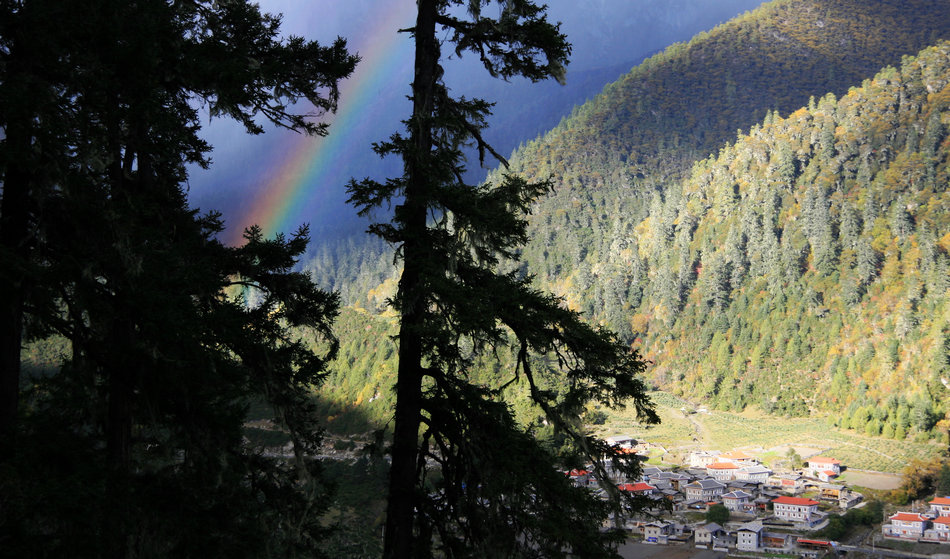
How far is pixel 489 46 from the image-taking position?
22.9 ft

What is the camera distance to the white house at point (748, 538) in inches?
1649

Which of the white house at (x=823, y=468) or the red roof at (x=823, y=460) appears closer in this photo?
the white house at (x=823, y=468)

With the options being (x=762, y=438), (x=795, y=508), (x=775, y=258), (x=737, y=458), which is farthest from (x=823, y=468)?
(x=775, y=258)

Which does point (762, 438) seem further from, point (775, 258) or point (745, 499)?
point (775, 258)

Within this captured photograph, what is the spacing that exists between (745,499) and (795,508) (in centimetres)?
355

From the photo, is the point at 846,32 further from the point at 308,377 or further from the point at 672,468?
the point at 308,377

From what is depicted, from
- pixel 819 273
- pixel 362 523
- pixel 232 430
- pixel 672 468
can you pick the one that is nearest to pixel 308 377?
pixel 232 430

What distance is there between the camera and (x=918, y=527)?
4122 centimetres

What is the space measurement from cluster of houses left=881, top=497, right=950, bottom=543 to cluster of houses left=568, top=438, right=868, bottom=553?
4203mm

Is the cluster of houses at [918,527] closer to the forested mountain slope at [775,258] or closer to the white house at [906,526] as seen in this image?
the white house at [906,526]

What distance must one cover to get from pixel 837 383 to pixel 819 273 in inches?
771

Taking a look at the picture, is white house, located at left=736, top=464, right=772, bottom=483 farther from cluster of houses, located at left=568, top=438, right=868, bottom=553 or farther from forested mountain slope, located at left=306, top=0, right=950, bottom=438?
forested mountain slope, located at left=306, top=0, right=950, bottom=438

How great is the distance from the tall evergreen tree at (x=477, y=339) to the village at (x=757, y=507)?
1215 inches

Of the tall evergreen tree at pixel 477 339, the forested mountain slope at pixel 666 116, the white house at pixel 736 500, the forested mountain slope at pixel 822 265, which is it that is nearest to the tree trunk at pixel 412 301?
the tall evergreen tree at pixel 477 339
